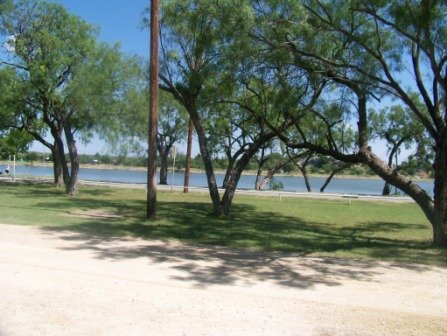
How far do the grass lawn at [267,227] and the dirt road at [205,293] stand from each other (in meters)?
1.65

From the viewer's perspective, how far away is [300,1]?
1279cm

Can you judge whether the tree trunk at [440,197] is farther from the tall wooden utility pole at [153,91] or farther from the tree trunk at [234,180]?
the tall wooden utility pole at [153,91]

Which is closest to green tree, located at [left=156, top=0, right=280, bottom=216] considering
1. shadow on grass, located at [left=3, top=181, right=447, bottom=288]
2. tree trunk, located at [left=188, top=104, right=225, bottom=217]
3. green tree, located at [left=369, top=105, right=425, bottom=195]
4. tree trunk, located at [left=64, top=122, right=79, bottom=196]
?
tree trunk, located at [left=188, top=104, right=225, bottom=217]

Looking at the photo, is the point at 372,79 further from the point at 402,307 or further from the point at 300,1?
the point at 402,307

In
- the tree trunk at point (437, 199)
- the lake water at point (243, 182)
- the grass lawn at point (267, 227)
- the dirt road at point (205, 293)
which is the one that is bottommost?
the dirt road at point (205, 293)

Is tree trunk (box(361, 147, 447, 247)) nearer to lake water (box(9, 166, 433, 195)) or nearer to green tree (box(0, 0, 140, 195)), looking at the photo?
green tree (box(0, 0, 140, 195))

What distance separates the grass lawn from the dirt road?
5.40ft

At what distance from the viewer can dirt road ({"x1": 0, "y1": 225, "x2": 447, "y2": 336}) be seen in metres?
5.65

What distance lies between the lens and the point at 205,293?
6.98m

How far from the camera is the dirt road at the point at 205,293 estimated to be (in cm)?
565

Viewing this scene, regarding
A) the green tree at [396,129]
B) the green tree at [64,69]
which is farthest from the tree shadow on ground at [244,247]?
the green tree at [396,129]

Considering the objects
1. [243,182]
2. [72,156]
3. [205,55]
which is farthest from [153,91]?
[243,182]

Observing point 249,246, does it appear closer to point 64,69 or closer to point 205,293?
point 205,293

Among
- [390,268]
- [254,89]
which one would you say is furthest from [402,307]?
[254,89]
